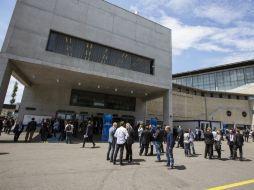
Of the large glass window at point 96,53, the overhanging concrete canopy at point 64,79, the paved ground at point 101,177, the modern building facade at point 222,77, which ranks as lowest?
the paved ground at point 101,177

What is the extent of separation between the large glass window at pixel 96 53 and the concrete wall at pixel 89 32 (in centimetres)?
51

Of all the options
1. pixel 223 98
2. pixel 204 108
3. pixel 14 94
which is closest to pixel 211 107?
pixel 204 108

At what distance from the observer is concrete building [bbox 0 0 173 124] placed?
13898mm

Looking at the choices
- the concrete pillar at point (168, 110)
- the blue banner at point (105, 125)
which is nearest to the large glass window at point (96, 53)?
the concrete pillar at point (168, 110)

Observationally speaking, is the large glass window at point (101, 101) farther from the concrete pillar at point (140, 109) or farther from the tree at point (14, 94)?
the tree at point (14, 94)

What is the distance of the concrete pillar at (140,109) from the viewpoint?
2584cm

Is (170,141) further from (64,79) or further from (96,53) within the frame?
(64,79)

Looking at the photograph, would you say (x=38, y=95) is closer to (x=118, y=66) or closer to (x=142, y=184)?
(x=118, y=66)

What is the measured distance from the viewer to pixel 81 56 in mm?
16000

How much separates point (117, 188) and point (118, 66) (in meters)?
14.1

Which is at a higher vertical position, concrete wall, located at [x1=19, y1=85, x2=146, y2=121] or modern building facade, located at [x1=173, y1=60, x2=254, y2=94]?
modern building facade, located at [x1=173, y1=60, x2=254, y2=94]

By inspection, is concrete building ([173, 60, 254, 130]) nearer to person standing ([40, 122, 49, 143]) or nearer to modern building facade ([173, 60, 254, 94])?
modern building facade ([173, 60, 254, 94])

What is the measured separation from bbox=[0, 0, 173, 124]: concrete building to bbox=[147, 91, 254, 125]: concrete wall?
7.67m

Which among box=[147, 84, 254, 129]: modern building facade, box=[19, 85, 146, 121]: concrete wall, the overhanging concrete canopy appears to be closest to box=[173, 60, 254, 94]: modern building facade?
box=[147, 84, 254, 129]: modern building facade
